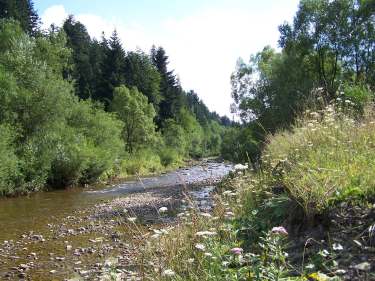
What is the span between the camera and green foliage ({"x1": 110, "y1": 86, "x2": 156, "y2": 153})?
51.1m

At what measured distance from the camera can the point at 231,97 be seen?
47.9 m

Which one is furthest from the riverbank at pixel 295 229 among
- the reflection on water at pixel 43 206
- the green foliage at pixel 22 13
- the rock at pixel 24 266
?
the green foliage at pixel 22 13

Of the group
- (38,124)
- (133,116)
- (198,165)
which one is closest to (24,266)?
(198,165)

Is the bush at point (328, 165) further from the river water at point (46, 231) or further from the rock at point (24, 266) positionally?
the rock at point (24, 266)

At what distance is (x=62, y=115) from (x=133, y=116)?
22564 mm

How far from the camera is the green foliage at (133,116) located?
168 ft

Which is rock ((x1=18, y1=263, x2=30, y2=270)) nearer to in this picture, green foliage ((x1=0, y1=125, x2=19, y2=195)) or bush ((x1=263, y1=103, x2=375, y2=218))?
bush ((x1=263, y1=103, x2=375, y2=218))

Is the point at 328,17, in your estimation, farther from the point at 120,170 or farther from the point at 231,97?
the point at 120,170

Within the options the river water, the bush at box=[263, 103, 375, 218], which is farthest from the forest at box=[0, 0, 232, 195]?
the bush at box=[263, 103, 375, 218]

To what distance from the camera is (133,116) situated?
171 ft

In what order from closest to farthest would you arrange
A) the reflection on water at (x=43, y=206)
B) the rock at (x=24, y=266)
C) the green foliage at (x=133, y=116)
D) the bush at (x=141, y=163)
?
the rock at (x=24, y=266)
the reflection on water at (x=43, y=206)
the bush at (x=141, y=163)
the green foliage at (x=133, y=116)

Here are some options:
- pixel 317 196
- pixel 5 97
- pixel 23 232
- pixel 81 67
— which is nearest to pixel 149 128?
pixel 81 67

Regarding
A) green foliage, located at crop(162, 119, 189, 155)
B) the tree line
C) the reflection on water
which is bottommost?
the reflection on water

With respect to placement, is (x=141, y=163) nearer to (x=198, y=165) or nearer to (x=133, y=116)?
(x=133, y=116)
